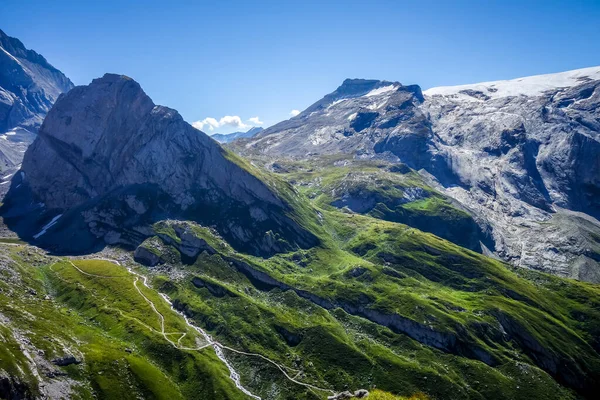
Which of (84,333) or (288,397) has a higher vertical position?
(84,333)

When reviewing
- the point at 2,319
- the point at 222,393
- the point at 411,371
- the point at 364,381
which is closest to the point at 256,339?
the point at 222,393

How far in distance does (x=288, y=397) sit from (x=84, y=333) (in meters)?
86.5

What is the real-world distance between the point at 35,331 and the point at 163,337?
4929cm

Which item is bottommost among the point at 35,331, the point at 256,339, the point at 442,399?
the point at 442,399

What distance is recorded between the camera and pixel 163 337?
184 m

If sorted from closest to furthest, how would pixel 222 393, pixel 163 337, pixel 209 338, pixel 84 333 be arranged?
pixel 222 393 → pixel 84 333 → pixel 163 337 → pixel 209 338

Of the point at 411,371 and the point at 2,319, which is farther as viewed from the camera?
the point at 411,371

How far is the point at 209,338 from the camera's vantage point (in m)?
197

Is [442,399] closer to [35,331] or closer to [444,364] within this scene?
[444,364]

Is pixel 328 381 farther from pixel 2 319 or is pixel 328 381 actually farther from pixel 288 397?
pixel 2 319

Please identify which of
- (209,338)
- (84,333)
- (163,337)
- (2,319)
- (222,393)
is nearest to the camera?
(2,319)

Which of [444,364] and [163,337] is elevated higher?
[163,337]

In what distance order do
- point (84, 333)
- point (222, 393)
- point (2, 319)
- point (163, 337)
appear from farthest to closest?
point (163, 337) → point (84, 333) → point (222, 393) → point (2, 319)

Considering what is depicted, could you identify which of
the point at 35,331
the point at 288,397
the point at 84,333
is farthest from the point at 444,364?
the point at 35,331
